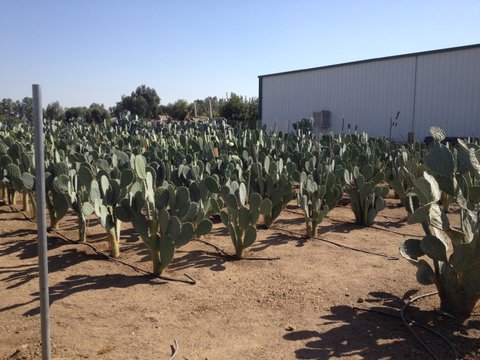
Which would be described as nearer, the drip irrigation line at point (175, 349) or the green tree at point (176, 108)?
the drip irrigation line at point (175, 349)

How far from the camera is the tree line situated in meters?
31.7

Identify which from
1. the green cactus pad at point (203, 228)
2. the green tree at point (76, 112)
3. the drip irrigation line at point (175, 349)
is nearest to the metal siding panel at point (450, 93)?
the green cactus pad at point (203, 228)

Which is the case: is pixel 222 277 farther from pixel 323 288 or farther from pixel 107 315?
pixel 107 315

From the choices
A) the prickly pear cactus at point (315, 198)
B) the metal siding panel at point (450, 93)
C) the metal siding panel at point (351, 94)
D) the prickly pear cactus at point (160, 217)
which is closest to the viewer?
the prickly pear cactus at point (160, 217)

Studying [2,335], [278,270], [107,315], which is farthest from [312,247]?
[2,335]

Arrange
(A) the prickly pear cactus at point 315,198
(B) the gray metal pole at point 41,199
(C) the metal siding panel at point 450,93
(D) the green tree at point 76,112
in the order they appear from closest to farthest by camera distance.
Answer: (B) the gray metal pole at point 41,199, (A) the prickly pear cactus at point 315,198, (C) the metal siding panel at point 450,93, (D) the green tree at point 76,112

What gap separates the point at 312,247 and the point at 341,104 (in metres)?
17.8

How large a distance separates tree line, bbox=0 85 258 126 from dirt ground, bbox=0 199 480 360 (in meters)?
22.7

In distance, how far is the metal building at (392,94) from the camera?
55.9 feet

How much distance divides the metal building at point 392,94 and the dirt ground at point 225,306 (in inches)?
422

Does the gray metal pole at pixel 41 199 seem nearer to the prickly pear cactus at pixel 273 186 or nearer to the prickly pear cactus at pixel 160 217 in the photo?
the prickly pear cactus at pixel 160 217

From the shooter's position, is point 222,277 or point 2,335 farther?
point 222,277

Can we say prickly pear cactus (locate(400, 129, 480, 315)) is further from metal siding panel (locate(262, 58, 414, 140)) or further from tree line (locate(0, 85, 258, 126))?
tree line (locate(0, 85, 258, 126))

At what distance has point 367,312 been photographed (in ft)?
10.5
